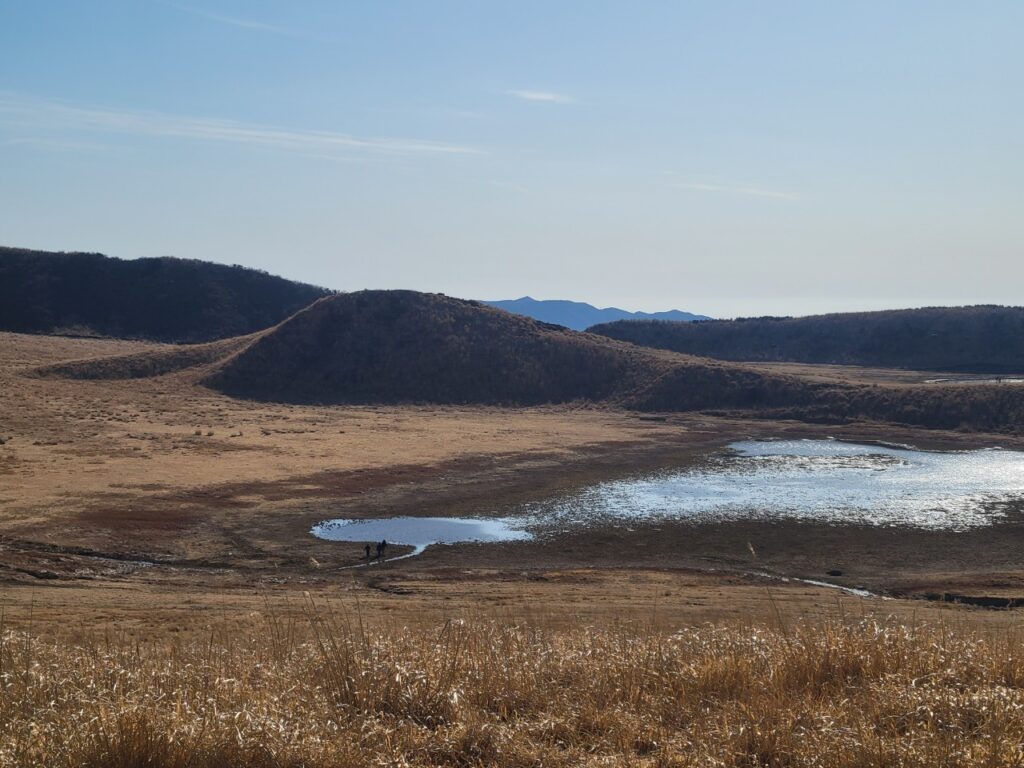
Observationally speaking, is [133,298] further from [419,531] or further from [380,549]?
[380,549]

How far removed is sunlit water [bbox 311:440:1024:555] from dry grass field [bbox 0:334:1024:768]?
2040 mm

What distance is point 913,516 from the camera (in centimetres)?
3328

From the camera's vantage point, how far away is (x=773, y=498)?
36.5 m

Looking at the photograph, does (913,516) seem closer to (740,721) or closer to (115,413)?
(740,721)

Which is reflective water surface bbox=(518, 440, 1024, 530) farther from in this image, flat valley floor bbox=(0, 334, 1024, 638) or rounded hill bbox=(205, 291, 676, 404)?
rounded hill bbox=(205, 291, 676, 404)

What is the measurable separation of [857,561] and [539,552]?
10.2 metres

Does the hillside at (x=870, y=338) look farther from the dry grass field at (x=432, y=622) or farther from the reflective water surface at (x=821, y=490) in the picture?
the reflective water surface at (x=821, y=490)

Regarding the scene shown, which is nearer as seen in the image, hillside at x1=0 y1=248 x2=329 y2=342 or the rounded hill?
the rounded hill

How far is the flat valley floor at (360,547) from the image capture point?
59.4ft

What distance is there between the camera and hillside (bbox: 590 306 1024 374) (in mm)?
109438

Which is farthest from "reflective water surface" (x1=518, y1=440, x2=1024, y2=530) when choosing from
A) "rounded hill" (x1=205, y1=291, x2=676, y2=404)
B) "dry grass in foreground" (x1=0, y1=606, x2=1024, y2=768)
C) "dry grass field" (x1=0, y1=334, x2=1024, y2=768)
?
"rounded hill" (x1=205, y1=291, x2=676, y2=404)

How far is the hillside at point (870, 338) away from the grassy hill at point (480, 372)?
3782cm

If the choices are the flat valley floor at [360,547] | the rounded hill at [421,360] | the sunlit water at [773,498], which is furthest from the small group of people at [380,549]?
the rounded hill at [421,360]

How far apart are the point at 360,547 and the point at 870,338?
350ft
